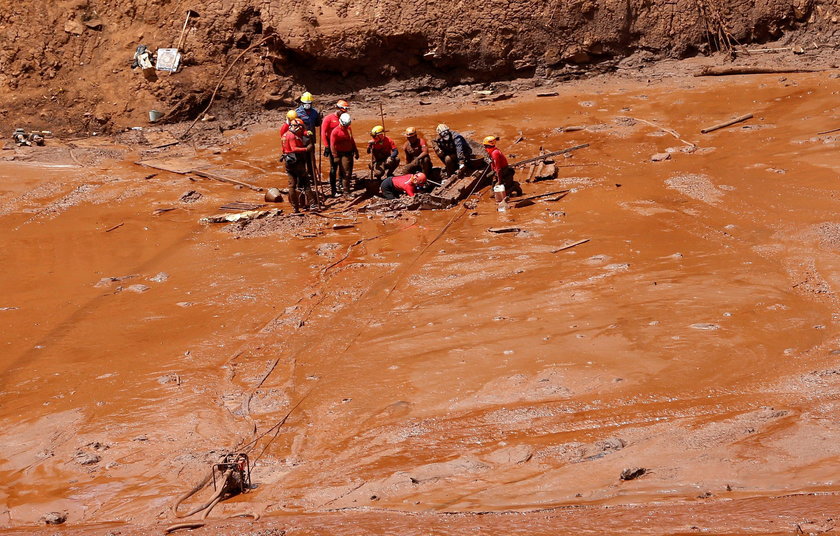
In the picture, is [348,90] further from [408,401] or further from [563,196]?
[408,401]

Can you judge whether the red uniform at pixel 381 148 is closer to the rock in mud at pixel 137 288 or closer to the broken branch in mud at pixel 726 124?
the rock in mud at pixel 137 288

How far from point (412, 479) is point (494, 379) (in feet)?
5.20

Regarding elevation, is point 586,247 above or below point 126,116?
below

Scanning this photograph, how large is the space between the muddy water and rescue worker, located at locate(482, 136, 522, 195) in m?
0.35

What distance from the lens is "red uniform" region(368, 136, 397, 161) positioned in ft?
45.3

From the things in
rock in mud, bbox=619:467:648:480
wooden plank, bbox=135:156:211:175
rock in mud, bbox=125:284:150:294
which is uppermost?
wooden plank, bbox=135:156:211:175

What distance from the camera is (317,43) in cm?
1847

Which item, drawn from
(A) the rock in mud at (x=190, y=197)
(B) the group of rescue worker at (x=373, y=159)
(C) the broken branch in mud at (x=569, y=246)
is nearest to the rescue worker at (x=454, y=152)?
(B) the group of rescue worker at (x=373, y=159)

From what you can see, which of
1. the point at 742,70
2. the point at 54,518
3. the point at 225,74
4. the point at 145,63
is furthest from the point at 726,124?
the point at 54,518

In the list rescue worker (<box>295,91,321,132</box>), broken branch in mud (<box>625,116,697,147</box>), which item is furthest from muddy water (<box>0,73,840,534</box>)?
rescue worker (<box>295,91,321,132</box>)

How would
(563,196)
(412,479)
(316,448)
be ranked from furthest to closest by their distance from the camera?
(563,196) < (316,448) < (412,479)

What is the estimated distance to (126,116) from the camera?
1825 cm

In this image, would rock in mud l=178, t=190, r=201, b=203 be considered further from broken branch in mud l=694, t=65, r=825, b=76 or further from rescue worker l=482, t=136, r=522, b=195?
broken branch in mud l=694, t=65, r=825, b=76

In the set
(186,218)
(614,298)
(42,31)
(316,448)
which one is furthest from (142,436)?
(42,31)
